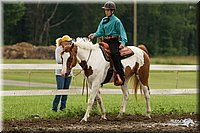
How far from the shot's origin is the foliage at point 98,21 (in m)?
47.1

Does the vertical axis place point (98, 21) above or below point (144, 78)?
above

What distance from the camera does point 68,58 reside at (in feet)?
31.1

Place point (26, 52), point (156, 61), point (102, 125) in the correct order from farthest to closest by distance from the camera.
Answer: point (156, 61) → point (26, 52) → point (102, 125)

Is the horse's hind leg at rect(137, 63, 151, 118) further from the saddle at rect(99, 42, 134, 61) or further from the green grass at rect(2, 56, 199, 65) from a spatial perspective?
the green grass at rect(2, 56, 199, 65)

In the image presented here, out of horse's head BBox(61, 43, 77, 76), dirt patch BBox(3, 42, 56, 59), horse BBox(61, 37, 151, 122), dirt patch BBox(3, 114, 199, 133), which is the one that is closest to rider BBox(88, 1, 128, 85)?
horse BBox(61, 37, 151, 122)

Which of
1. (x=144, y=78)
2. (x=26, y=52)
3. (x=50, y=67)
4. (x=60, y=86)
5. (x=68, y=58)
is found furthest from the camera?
(x=26, y=52)

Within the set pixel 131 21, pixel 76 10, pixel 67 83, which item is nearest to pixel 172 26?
pixel 131 21

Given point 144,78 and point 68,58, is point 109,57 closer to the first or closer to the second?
point 68,58

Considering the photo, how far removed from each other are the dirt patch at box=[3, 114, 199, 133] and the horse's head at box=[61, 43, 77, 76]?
3.67 feet

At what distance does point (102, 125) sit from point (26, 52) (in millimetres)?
31657

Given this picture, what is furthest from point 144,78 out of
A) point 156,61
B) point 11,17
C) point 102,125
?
point 11,17

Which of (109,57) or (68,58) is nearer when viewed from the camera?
(68,58)

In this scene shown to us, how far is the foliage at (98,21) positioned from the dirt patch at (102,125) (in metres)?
34.7

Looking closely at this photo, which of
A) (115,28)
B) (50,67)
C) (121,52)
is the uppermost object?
(115,28)
